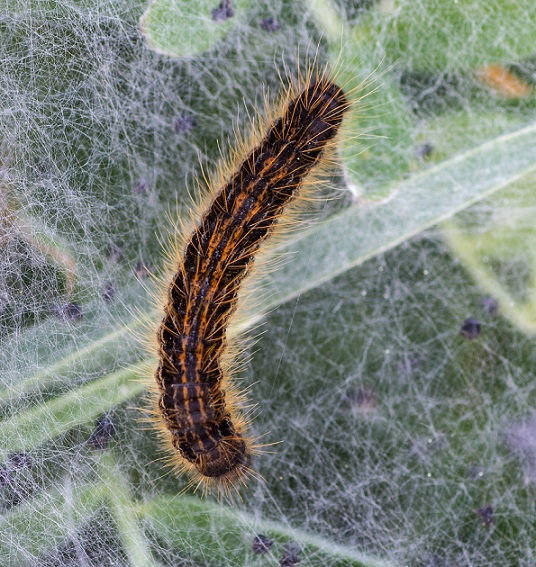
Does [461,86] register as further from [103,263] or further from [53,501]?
[53,501]

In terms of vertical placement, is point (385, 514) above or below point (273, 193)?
below

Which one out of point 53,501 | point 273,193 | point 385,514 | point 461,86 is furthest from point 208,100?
point 385,514

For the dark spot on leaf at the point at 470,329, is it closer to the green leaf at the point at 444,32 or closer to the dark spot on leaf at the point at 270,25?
the green leaf at the point at 444,32

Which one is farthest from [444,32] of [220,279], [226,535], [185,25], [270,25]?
[226,535]

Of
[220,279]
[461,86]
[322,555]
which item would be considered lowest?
[322,555]

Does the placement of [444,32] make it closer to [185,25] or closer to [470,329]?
[185,25]

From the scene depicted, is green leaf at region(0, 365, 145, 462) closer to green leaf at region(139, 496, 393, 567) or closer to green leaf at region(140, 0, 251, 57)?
green leaf at region(139, 496, 393, 567)

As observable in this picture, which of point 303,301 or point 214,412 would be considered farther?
point 303,301
